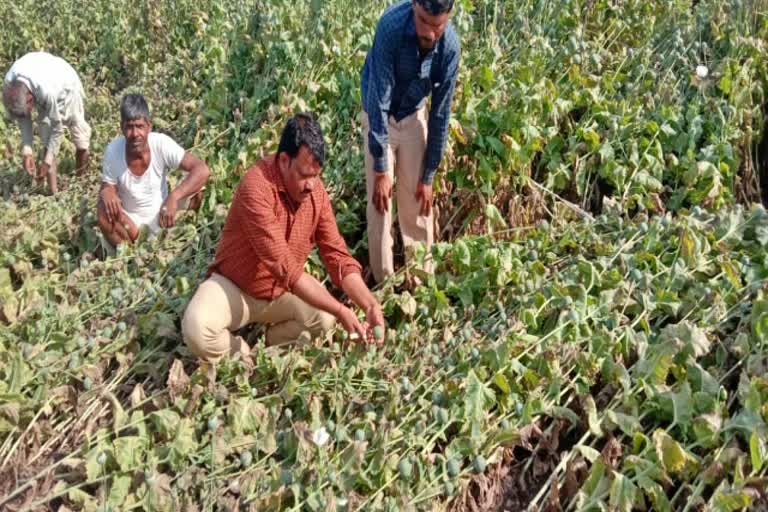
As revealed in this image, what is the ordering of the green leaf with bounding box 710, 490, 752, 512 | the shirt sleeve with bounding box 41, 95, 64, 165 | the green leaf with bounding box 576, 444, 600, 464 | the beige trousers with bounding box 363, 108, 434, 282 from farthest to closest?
1. the shirt sleeve with bounding box 41, 95, 64, 165
2. the beige trousers with bounding box 363, 108, 434, 282
3. the green leaf with bounding box 576, 444, 600, 464
4. the green leaf with bounding box 710, 490, 752, 512

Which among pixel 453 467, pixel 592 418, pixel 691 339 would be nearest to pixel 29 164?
pixel 453 467

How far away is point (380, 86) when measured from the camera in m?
3.48

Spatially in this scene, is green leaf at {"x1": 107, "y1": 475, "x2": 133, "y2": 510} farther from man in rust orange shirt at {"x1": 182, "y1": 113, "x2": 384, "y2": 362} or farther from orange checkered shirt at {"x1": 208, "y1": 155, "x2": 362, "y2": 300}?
orange checkered shirt at {"x1": 208, "y1": 155, "x2": 362, "y2": 300}

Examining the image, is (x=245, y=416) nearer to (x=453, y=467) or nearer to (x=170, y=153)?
(x=453, y=467)

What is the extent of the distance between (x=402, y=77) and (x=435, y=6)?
1.53ft

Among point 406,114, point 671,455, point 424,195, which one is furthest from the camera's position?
point 424,195

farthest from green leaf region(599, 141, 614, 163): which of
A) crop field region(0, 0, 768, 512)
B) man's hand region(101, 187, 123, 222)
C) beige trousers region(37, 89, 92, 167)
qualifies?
beige trousers region(37, 89, 92, 167)

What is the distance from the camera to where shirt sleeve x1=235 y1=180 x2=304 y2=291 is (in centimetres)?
313

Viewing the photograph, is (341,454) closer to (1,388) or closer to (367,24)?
(1,388)

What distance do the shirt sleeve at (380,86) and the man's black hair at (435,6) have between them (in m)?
0.25

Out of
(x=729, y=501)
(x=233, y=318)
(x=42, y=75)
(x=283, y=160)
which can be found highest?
(x=42, y=75)

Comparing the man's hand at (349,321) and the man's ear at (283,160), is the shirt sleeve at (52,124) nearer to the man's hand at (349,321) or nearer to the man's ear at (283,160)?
the man's ear at (283,160)

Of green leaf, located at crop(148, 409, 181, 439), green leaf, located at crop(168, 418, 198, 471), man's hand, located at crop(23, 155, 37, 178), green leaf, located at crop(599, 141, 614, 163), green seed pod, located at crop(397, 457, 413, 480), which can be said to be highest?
man's hand, located at crop(23, 155, 37, 178)

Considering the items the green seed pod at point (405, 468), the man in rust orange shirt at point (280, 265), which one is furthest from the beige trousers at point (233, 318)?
A: the green seed pod at point (405, 468)
